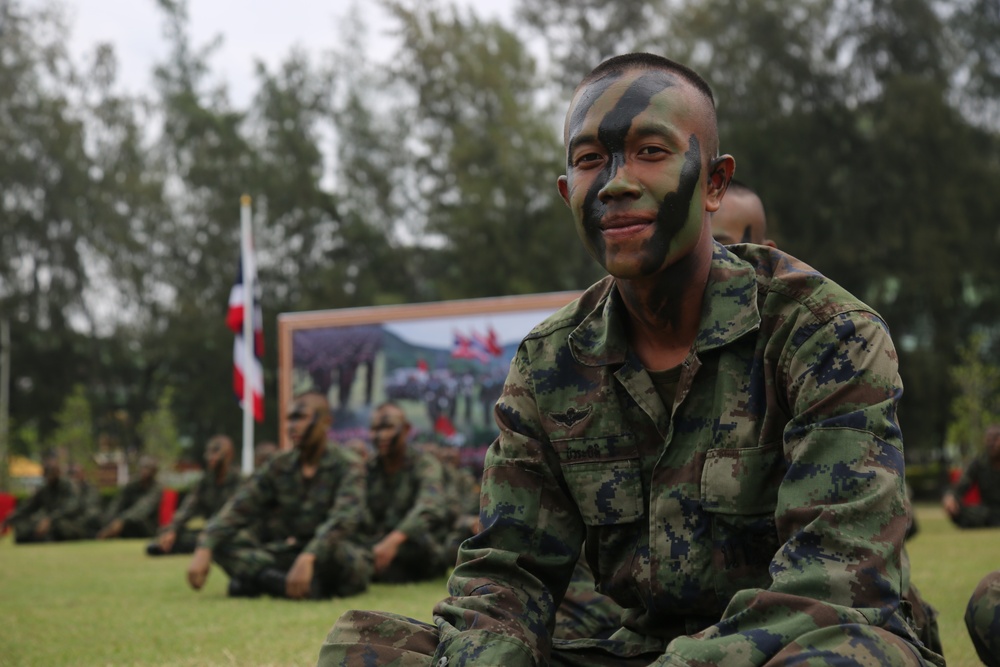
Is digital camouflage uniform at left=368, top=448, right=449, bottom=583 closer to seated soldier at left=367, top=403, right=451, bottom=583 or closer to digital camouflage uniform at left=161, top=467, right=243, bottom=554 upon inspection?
seated soldier at left=367, top=403, right=451, bottom=583

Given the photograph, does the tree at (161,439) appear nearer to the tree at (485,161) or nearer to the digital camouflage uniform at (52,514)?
the tree at (485,161)

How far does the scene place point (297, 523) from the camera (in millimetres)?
8508

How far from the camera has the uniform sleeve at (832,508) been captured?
192cm

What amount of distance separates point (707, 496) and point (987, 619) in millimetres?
882

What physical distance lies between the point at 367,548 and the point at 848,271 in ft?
61.4

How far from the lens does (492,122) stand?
2884 centimetres

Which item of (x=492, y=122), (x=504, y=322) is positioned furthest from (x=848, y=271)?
(x=504, y=322)

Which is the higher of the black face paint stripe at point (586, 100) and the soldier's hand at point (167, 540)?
the black face paint stripe at point (586, 100)

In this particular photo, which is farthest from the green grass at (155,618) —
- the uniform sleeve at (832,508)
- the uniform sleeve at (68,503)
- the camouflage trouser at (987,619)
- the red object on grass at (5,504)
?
the red object on grass at (5,504)

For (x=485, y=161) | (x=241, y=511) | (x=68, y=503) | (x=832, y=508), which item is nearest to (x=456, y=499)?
(x=241, y=511)

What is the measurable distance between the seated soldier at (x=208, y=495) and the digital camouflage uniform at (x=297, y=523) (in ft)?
16.2

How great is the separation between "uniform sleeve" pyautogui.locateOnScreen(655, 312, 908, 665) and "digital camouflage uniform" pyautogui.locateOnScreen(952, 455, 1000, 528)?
1248 cm

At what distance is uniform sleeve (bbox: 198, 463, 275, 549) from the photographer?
8.06m

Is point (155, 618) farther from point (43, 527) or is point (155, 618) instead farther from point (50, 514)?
point (50, 514)
